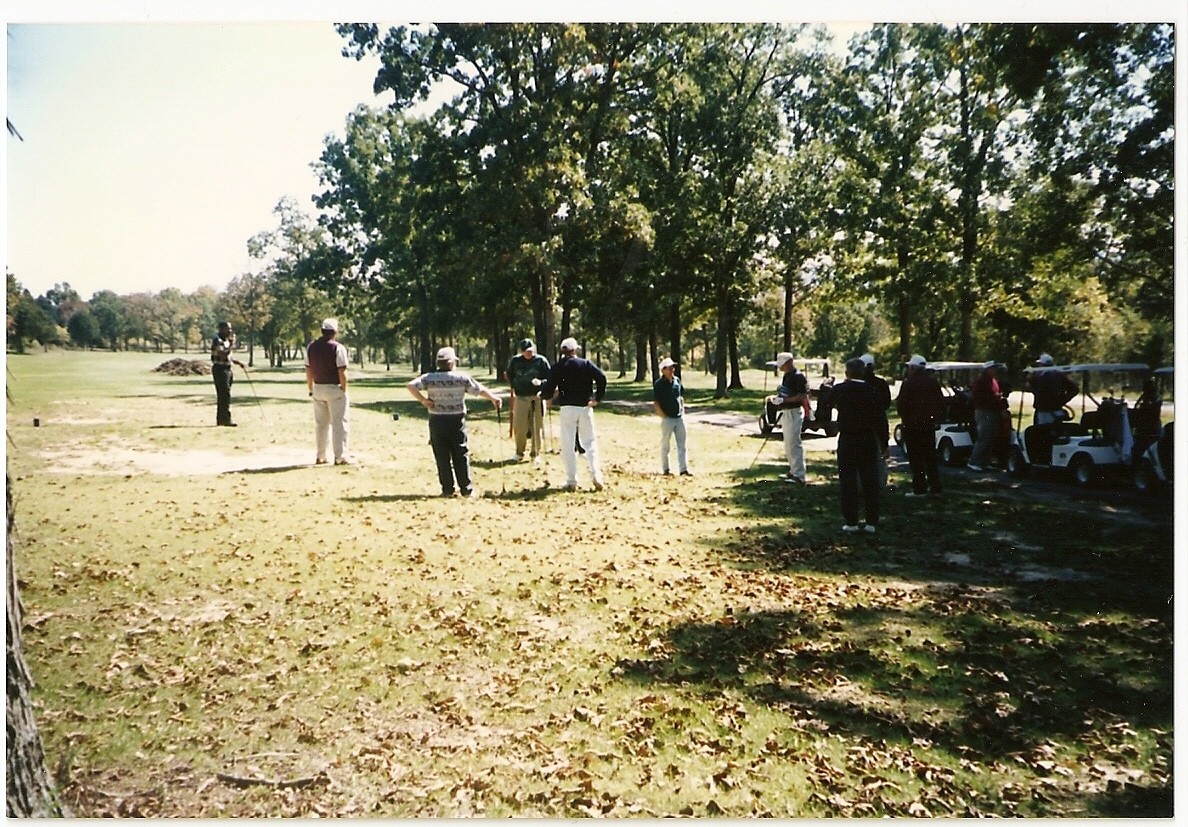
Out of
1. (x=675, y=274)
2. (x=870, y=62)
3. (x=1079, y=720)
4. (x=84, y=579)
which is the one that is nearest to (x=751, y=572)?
(x=1079, y=720)

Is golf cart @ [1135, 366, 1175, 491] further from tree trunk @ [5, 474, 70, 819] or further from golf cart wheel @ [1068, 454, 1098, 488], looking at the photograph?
tree trunk @ [5, 474, 70, 819]

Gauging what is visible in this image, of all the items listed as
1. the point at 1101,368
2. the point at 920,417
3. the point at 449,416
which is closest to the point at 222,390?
the point at 449,416

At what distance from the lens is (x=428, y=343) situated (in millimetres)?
8656

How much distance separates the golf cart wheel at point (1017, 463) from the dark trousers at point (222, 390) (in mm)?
9304

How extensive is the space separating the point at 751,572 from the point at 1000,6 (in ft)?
14.4

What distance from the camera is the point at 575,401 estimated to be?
845 centimetres

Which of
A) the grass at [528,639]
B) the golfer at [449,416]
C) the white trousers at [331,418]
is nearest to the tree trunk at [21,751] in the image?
the grass at [528,639]

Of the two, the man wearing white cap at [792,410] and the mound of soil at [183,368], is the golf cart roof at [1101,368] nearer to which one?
the man wearing white cap at [792,410]

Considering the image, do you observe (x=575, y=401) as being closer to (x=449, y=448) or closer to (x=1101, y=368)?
(x=449, y=448)

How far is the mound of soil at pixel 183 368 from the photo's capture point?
21.3 feet

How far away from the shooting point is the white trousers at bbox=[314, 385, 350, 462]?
296 inches

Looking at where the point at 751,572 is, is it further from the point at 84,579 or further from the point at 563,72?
the point at 84,579

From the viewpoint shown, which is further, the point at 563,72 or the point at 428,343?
the point at 428,343

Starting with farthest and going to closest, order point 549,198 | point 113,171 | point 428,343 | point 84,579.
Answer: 1. point 428,343
2. point 549,198
3. point 113,171
4. point 84,579
